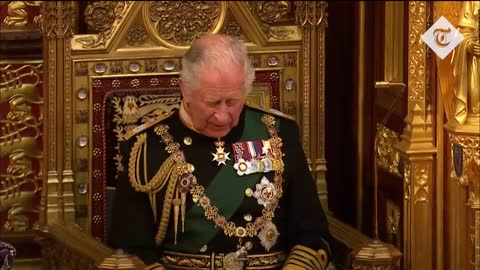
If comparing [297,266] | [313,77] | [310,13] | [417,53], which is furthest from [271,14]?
[297,266]

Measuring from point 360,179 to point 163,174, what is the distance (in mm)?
1259

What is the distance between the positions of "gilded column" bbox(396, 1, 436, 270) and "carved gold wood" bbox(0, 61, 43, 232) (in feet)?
4.47

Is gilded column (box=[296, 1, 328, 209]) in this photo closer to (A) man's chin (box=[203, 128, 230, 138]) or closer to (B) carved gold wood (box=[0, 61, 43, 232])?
(A) man's chin (box=[203, 128, 230, 138])

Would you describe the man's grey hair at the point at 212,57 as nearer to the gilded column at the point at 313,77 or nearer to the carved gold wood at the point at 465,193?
the carved gold wood at the point at 465,193

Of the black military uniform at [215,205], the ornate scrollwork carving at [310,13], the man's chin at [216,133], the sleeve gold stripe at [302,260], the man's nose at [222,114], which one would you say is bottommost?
the sleeve gold stripe at [302,260]

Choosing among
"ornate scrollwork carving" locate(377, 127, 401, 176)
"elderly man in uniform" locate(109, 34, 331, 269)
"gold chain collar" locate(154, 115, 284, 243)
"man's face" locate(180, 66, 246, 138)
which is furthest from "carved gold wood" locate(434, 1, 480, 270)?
"man's face" locate(180, 66, 246, 138)

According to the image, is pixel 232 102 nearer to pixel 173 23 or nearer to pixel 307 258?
pixel 307 258

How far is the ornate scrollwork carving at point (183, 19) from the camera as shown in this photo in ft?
18.7

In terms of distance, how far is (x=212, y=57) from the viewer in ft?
15.9

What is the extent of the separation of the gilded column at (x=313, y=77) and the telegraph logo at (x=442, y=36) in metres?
0.93

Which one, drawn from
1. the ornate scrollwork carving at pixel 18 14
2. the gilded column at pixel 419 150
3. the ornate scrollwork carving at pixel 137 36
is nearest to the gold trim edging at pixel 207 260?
the gilded column at pixel 419 150

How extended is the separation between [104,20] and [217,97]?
969mm

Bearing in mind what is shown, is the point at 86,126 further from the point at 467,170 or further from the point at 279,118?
the point at 467,170

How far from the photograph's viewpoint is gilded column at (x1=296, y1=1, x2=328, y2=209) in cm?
576
